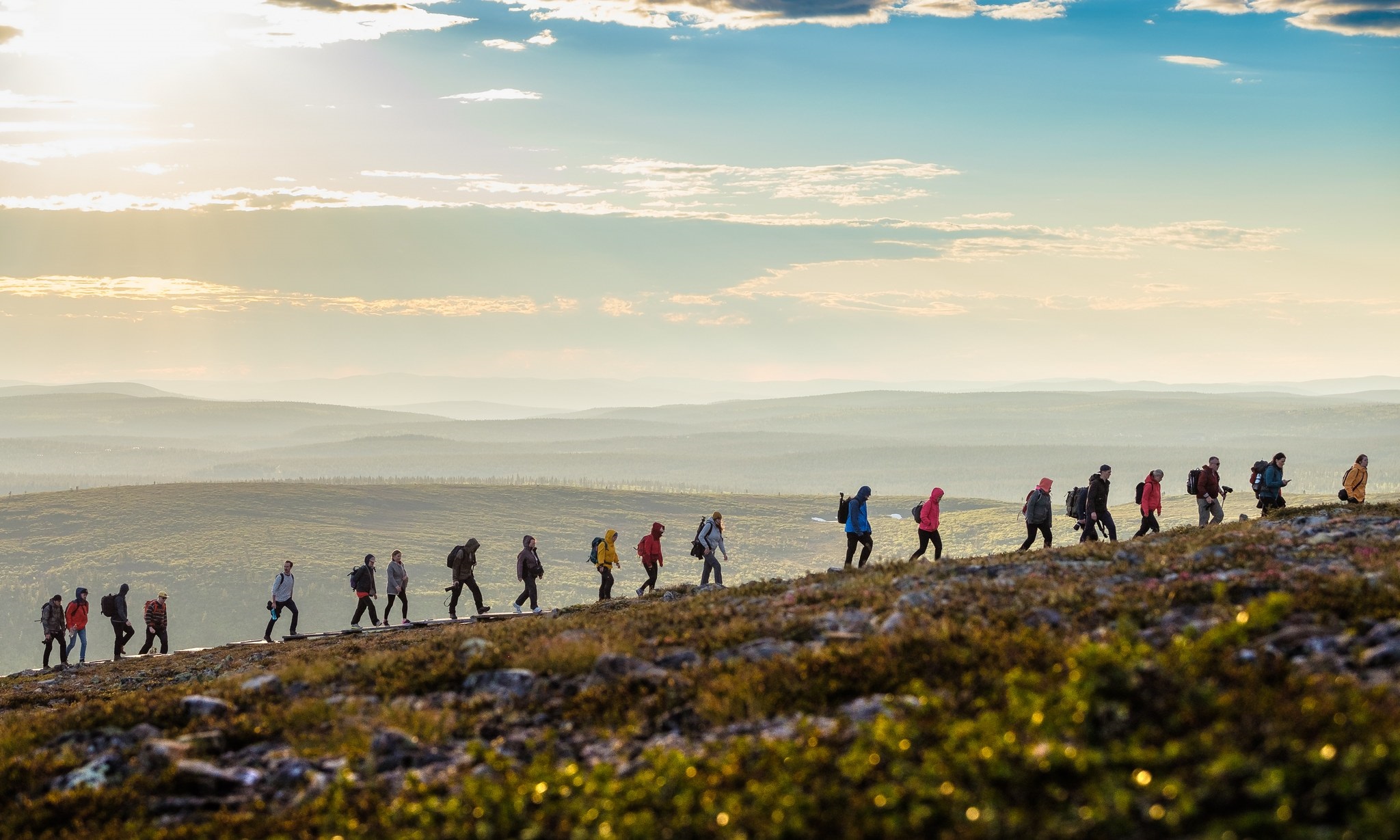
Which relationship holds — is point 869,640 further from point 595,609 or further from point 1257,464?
point 1257,464

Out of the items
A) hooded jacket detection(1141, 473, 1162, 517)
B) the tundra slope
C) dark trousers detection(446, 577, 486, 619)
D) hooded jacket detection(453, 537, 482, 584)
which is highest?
hooded jacket detection(1141, 473, 1162, 517)

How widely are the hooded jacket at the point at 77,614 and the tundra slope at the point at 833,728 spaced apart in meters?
19.2

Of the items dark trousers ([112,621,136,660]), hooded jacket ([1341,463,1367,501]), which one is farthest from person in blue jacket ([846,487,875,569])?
dark trousers ([112,621,136,660])

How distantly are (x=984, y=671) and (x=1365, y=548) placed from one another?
396 inches

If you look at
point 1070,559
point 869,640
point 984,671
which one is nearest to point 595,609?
point 1070,559

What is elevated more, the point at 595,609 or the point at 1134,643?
the point at 1134,643

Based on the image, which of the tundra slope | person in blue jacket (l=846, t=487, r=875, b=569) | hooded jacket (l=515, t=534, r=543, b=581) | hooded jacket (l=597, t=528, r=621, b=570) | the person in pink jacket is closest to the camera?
the tundra slope

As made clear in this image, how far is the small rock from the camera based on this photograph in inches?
517

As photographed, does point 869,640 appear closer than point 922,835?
No

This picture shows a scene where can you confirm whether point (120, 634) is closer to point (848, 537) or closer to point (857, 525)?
point (848, 537)

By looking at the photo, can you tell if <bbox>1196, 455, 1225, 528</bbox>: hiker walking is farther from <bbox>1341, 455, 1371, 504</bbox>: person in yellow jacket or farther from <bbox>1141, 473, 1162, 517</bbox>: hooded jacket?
<bbox>1341, 455, 1371, 504</bbox>: person in yellow jacket

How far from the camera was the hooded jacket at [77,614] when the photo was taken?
105 feet

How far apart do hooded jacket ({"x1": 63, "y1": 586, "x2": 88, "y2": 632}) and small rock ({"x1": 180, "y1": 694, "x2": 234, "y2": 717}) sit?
21.7 meters

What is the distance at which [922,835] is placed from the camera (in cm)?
718
